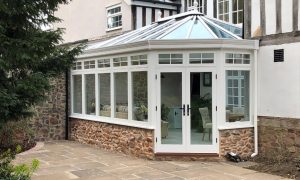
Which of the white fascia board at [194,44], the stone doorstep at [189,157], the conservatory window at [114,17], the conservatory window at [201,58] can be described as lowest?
the stone doorstep at [189,157]

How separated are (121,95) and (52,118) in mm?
3790

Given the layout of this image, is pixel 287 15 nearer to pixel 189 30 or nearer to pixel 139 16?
pixel 189 30

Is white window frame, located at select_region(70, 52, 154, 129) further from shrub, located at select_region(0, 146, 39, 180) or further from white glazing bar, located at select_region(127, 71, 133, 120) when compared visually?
shrub, located at select_region(0, 146, 39, 180)

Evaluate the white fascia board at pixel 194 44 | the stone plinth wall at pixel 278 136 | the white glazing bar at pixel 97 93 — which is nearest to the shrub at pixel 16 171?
the white fascia board at pixel 194 44

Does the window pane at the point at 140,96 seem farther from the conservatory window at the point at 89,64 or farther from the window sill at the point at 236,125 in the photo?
the conservatory window at the point at 89,64

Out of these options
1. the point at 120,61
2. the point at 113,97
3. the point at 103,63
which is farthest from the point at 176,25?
the point at 113,97

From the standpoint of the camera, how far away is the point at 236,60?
10.3 m

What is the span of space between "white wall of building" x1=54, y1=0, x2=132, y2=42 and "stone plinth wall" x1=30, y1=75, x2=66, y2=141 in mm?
3669

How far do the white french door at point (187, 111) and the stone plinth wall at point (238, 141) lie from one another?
221 millimetres

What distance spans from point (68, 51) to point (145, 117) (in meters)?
3.78

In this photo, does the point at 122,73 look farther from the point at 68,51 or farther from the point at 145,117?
the point at 68,51

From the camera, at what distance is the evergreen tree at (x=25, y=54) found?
6320mm

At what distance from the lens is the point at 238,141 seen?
402 inches

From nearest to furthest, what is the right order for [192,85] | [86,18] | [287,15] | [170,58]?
[287,15] → [192,85] → [170,58] → [86,18]
